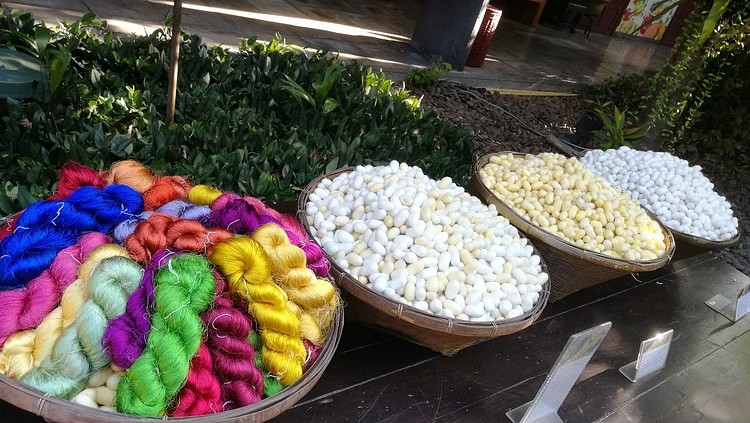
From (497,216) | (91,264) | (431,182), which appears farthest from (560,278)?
Answer: (91,264)

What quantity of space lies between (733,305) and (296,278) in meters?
2.11

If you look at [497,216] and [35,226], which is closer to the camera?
[35,226]

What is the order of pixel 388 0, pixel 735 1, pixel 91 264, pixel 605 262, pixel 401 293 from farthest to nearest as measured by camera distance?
pixel 388 0
pixel 735 1
pixel 605 262
pixel 401 293
pixel 91 264

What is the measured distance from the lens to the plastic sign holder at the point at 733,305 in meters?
2.28

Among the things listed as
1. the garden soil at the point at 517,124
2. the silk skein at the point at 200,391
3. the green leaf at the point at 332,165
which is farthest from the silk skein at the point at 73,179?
the garden soil at the point at 517,124

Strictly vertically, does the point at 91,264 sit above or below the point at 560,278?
above

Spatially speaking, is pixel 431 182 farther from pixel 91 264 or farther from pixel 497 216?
pixel 91 264

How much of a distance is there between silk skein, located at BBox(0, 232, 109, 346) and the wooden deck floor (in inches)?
11.7

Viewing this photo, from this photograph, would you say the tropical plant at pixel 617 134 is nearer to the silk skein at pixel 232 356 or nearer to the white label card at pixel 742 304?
the white label card at pixel 742 304

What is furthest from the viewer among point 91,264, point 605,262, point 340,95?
point 340,95

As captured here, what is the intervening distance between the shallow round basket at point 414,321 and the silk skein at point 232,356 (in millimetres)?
399

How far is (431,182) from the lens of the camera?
1.87m

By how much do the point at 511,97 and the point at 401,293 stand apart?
4.07 meters

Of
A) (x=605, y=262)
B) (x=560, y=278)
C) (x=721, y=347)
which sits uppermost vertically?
(x=605, y=262)
